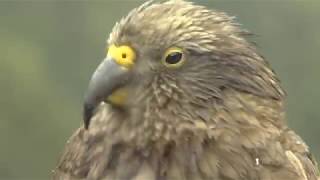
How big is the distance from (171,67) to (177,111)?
6.8 inches

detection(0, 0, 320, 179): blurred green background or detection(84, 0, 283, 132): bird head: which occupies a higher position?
detection(0, 0, 320, 179): blurred green background

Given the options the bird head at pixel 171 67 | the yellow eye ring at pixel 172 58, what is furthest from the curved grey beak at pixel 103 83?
the yellow eye ring at pixel 172 58

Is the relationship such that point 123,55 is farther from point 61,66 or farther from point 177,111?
point 61,66

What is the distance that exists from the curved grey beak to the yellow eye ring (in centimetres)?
16

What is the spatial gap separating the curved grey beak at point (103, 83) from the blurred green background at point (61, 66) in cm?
1091

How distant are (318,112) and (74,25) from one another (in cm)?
426

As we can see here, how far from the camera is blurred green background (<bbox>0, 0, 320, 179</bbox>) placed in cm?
1658

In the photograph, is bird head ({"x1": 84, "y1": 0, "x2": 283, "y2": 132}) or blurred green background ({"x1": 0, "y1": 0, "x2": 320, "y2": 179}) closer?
bird head ({"x1": 84, "y1": 0, "x2": 283, "y2": 132})

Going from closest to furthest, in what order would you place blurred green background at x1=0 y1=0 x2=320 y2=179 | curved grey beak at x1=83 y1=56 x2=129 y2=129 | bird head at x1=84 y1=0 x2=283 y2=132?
1. curved grey beak at x1=83 y1=56 x2=129 y2=129
2. bird head at x1=84 y1=0 x2=283 y2=132
3. blurred green background at x1=0 y1=0 x2=320 y2=179

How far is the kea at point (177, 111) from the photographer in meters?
4.86

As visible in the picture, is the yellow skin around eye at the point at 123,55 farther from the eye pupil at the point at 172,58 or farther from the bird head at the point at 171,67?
the eye pupil at the point at 172,58

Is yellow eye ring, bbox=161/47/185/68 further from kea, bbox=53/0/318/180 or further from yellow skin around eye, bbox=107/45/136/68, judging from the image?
yellow skin around eye, bbox=107/45/136/68

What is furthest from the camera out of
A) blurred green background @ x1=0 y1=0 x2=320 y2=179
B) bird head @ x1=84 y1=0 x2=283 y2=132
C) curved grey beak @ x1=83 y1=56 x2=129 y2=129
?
blurred green background @ x1=0 y1=0 x2=320 y2=179

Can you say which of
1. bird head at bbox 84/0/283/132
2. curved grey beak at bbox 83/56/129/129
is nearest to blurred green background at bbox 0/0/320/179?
bird head at bbox 84/0/283/132
